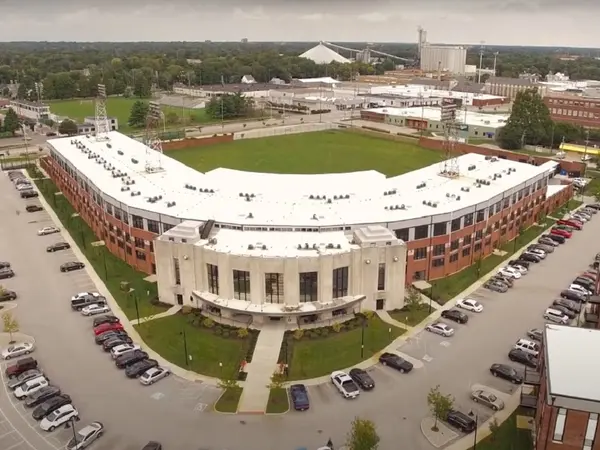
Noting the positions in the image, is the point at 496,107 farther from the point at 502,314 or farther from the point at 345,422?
the point at 345,422

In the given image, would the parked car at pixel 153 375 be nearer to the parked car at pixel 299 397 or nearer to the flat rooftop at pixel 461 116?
the parked car at pixel 299 397

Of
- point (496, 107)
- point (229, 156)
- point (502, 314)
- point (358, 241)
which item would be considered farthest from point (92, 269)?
point (496, 107)

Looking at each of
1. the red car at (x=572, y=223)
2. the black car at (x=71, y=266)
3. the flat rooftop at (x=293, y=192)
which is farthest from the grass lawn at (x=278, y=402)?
the red car at (x=572, y=223)

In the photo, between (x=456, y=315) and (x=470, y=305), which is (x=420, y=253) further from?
(x=456, y=315)

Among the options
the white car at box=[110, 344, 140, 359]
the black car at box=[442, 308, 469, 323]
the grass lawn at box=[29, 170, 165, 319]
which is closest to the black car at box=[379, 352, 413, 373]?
the black car at box=[442, 308, 469, 323]

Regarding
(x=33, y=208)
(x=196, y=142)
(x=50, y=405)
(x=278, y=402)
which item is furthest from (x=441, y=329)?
(x=196, y=142)
